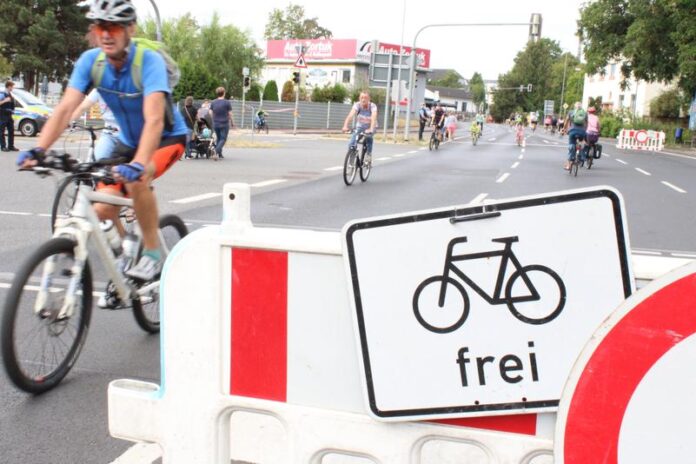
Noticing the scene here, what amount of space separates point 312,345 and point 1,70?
50.0 m

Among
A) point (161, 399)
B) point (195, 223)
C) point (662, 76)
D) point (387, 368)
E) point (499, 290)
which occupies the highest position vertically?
point (662, 76)

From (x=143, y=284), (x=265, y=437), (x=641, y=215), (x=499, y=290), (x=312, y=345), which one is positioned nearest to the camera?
(x=499, y=290)

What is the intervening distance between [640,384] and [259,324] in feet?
3.22

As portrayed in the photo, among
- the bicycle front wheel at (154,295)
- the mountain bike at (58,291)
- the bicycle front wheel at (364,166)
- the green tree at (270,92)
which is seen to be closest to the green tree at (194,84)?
the green tree at (270,92)

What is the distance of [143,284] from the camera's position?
426 centimetres

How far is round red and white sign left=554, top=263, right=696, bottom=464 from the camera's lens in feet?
5.38

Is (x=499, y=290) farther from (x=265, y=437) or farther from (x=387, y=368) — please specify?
(x=265, y=437)

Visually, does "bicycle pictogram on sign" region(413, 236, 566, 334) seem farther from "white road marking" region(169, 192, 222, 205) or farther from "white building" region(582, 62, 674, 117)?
"white building" region(582, 62, 674, 117)

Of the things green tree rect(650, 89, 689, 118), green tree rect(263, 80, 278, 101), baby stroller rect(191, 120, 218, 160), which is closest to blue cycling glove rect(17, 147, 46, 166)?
baby stroller rect(191, 120, 218, 160)

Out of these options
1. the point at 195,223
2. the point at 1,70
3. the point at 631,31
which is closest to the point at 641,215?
the point at 195,223

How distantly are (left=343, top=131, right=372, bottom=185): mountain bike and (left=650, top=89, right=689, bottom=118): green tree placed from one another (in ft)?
144

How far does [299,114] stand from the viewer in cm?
4972

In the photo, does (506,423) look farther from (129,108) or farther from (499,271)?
(129,108)

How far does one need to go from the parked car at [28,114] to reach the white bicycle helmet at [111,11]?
22128mm
